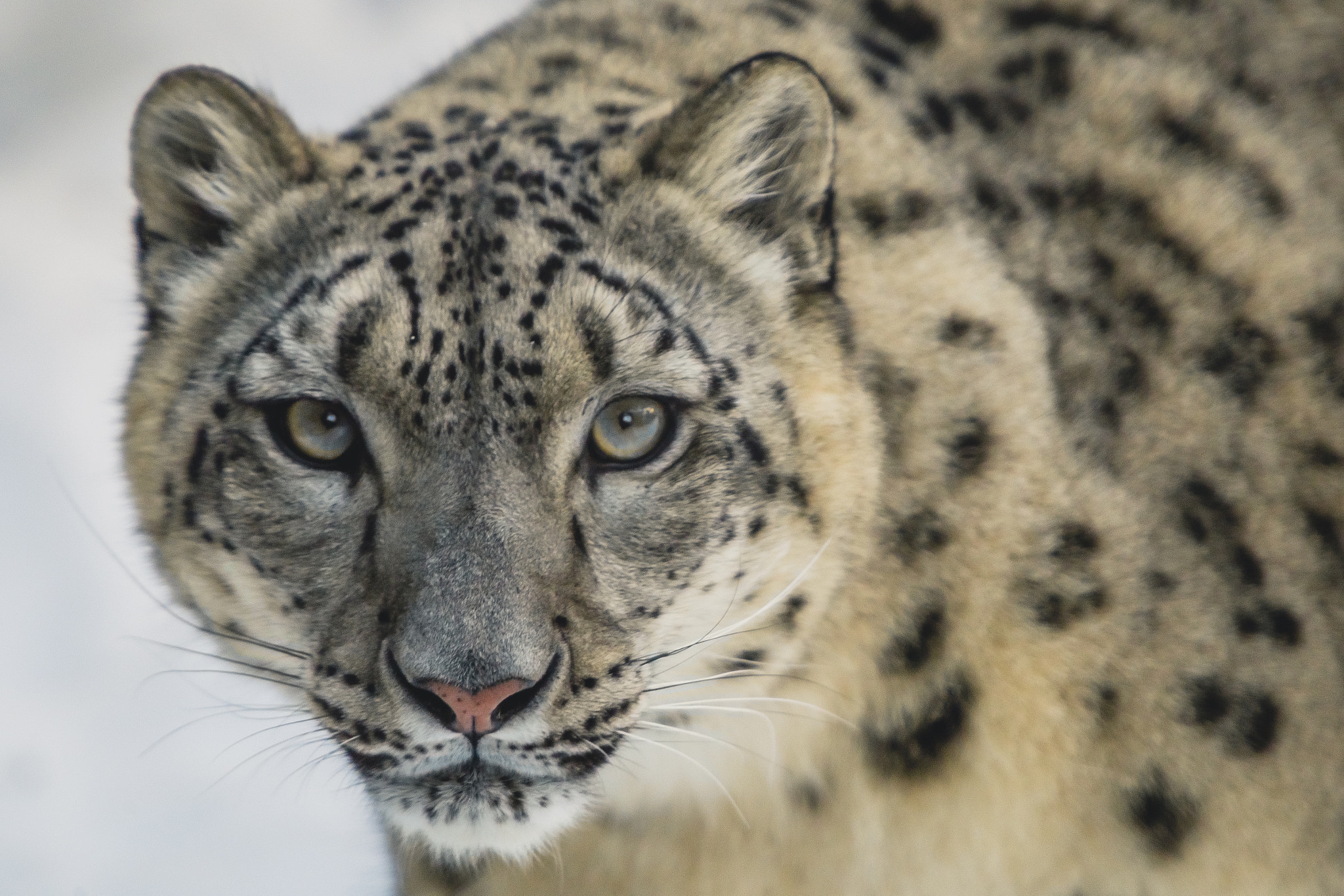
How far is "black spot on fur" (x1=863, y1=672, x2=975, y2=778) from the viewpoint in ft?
10.2

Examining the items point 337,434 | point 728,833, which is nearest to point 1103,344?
point 728,833

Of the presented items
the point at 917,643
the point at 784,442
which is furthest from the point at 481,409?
the point at 917,643

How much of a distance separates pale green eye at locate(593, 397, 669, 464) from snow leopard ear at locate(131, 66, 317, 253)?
780mm

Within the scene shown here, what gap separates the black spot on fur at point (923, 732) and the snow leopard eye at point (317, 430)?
125cm

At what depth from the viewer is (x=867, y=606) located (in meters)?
3.04

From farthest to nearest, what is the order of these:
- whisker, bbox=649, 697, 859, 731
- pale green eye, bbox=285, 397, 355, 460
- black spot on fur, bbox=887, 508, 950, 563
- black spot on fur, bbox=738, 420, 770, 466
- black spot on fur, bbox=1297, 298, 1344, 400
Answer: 1. black spot on fur, bbox=1297, 298, 1344, 400
2. black spot on fur, bbox=887, 508, 950, 563
3. whisker, bbox=649, 697, 859, 731
4. black spot on fur, bbox=738, 420, 770, 466
5. pale green eye, bbox=285, 397, 355, 460

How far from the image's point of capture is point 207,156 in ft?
9.91

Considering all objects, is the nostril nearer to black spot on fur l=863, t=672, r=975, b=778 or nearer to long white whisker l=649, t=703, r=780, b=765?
long white whisker l=649, t=703, r=780, b=765

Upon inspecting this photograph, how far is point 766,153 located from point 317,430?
3.29 ft

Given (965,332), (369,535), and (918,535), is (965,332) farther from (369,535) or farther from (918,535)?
(369,535)

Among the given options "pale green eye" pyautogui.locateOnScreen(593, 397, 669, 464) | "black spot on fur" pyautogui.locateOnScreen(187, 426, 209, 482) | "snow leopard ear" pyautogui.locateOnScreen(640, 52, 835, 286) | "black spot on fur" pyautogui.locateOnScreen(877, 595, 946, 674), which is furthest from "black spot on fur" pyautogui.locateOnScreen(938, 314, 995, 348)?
"black spot on fur" pyautogui.locateOnScreen(187, 426, 209, 482)

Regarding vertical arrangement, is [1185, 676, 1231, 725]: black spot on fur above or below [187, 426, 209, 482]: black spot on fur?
below

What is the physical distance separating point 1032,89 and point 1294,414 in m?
0.89

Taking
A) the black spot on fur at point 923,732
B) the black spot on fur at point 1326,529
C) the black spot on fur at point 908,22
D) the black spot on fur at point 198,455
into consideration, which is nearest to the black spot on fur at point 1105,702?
the black spot on fur at point 923,732
